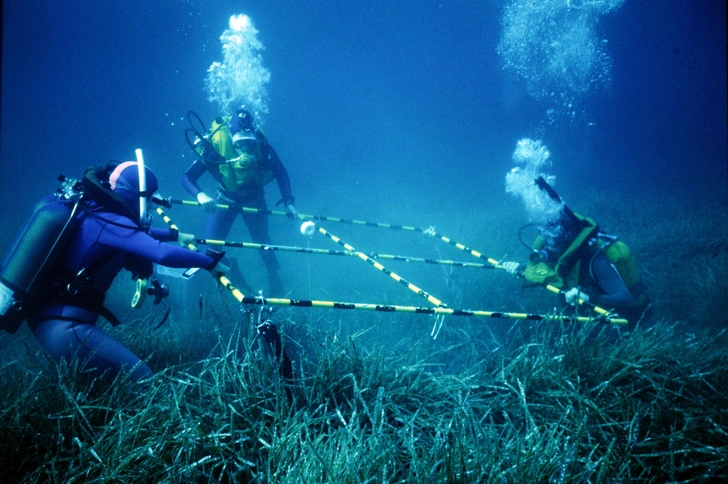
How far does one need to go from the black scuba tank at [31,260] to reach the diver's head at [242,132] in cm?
390

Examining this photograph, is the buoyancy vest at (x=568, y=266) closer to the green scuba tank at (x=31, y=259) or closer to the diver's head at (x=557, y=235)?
the diver's head at (x=557, y=235)

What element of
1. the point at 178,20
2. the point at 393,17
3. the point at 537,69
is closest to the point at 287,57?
the point at 178,20

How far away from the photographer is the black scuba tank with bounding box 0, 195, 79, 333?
2514 mm

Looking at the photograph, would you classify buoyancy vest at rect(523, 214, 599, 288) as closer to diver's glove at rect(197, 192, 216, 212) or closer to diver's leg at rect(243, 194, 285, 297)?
diver's leg at rect(243, 194, 285, 297)


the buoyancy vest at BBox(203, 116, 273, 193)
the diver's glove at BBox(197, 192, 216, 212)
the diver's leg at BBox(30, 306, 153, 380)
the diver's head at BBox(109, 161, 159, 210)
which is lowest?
the diver's leg at BBox(30, 306, 153, 380)

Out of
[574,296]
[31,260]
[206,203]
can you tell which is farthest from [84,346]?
[574,296]

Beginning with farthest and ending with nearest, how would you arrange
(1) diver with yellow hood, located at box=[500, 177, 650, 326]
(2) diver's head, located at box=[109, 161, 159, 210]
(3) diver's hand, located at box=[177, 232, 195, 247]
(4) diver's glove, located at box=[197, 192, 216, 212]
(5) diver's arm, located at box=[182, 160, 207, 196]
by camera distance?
(5) diver's arm, located at box=[182, 160, 207, 196], (4) diver's glove, located at box=[197, 192, 216, 212], (1) diver with yellow hood, located at box=[500, 177, 650, 326], (3) diver's hand, located at box=[177, 232, 195, 247], (2) diver's head, located at box=[109, 161, 159, 210]

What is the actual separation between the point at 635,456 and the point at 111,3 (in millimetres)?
77344

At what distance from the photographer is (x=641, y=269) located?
684 centimetres

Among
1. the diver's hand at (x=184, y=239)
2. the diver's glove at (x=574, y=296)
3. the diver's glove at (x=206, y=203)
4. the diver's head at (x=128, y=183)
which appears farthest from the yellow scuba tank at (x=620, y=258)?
the diver's glove at (x=206, y=203)

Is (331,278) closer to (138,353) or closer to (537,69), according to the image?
(138,353)

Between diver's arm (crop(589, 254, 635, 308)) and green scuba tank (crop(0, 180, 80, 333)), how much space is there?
5769 mm

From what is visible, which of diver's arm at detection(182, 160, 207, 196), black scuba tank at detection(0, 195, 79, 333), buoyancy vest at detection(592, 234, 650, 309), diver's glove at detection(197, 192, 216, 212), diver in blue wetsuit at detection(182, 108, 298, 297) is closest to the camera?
black scuba tank at detection(0, 195, 79, 333)

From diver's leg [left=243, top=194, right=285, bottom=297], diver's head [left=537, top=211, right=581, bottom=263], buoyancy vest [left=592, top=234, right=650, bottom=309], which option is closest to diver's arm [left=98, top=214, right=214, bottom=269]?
diver's leg [left=243, top=194, right=285, bottom=297]
